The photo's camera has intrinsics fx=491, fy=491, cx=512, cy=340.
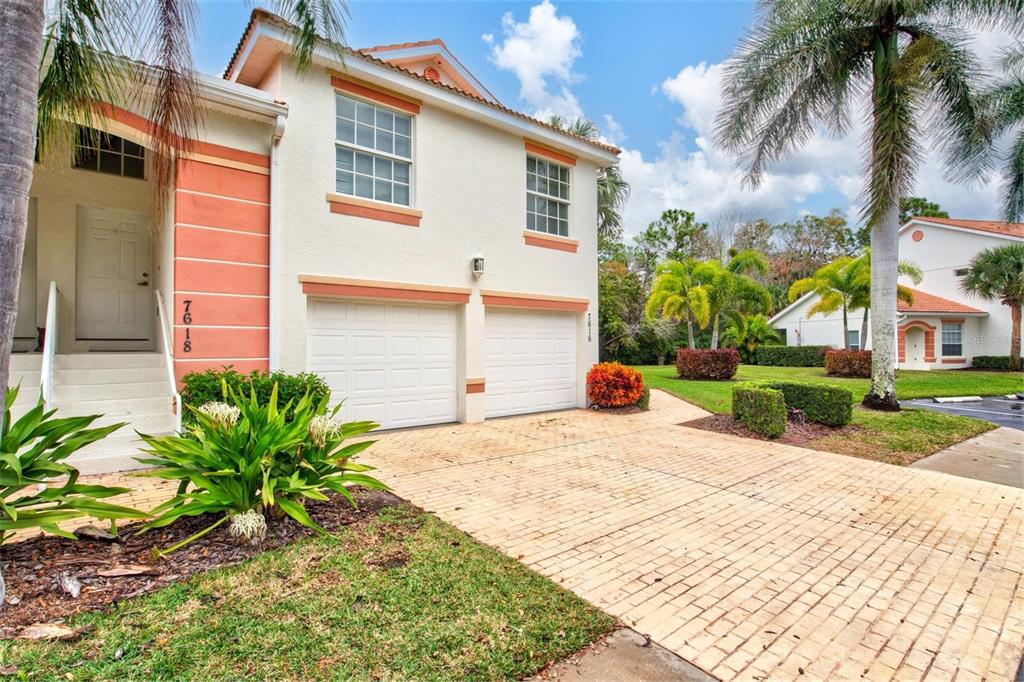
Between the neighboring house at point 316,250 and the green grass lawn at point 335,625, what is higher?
the neighboring house at point 316,250

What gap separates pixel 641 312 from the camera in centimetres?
2519

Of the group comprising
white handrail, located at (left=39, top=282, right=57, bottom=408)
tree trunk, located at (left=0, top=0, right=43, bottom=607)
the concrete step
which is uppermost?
tree trunk, located at (left=0, top=0, right=43, bottom=607)

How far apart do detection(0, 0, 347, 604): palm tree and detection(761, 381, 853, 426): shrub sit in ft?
31.3

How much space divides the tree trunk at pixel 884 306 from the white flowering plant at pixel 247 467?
11566 millimetres

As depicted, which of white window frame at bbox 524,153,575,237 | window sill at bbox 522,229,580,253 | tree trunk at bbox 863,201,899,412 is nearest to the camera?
tree trunk at bbox 863,201,899,412

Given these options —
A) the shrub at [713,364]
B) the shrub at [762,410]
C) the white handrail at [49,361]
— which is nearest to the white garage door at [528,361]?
the shrub at [762,410]

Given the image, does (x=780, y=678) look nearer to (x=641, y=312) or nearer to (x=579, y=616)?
(x=579, y=616)

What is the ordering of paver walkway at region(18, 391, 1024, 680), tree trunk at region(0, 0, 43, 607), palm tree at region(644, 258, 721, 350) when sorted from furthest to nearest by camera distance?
palm tree at region(644, 258, 721, 350)
paver walkway at region(18, 391, 1024, 680)
tree trunk at region(0, 0, 43, 607)

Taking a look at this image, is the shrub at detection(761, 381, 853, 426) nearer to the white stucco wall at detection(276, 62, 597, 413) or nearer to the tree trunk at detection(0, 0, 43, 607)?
the white stucco wall at detection(276, 62, 597, 413)

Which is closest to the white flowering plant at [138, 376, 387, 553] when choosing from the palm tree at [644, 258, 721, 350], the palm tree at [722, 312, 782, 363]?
the palm tree at [644, 258, 721, 350]

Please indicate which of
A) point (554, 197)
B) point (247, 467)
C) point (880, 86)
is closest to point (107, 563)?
point (247, 467)

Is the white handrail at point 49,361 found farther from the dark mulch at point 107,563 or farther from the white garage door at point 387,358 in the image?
the dark mulch at point 107,563

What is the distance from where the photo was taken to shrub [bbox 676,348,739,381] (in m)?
17.5

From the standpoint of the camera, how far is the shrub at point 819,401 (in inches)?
361
